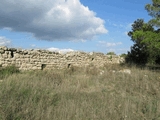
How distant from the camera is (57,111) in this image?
477cm

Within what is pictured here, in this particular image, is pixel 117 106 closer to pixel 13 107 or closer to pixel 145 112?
pixel 145 112

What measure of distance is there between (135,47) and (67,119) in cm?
2270

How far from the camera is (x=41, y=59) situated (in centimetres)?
1284

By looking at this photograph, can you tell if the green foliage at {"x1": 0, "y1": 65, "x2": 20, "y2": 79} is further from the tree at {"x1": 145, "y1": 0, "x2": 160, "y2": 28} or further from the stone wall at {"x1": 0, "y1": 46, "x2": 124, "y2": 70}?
the tree at {"x1": 145, "y1": 0, "x2": 160, "y2": 28}

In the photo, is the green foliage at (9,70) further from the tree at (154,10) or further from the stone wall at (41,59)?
the tree at (154,10)

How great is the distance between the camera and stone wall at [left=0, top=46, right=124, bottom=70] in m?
10.9

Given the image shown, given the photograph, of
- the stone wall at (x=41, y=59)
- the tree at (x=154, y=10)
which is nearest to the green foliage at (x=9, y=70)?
the stone wall at (x=41, y=59)

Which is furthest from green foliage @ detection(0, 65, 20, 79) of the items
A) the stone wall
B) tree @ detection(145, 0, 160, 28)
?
tree @ detection(145, 0, 160, 28)

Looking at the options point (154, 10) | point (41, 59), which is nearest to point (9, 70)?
point (41, 59)

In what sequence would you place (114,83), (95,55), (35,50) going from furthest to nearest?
(95,55) → (35,50) → (114,83)

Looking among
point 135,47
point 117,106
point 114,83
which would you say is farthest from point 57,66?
point 135,47

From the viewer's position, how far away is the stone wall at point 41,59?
429 inches


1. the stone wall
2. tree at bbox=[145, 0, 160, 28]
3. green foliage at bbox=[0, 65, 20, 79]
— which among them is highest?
tree at bbox=[145, 0, 160, 28]

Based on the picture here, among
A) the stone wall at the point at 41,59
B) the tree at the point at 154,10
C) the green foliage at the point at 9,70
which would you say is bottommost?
the green foliage at the point at 9,70
